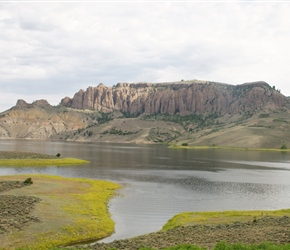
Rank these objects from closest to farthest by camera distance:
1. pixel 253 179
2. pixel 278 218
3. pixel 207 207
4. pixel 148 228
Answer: pixel 148 228, pixel 278 218, pixel 207 207, pixel 253 179

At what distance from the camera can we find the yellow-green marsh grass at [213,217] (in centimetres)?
5191

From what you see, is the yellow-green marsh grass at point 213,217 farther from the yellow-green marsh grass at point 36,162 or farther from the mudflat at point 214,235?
the yellow-green marsh grass at point 36,162

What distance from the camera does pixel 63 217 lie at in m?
51.7

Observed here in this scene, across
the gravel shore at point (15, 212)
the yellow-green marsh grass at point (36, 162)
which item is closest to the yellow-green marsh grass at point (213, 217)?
the gravel shore at point (15, 212)

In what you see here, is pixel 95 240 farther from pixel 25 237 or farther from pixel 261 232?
pixel 261 232

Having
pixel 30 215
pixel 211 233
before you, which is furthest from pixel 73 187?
pixel 211 233

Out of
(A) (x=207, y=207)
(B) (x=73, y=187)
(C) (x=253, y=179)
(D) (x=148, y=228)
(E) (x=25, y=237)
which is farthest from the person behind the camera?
(C) (x=253, y=179)

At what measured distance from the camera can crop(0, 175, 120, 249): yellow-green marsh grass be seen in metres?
42.0

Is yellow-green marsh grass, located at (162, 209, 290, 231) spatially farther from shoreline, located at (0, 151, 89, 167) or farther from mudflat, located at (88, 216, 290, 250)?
shoreline, located at (0, 151, 89, 167)

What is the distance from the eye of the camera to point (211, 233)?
4369cm

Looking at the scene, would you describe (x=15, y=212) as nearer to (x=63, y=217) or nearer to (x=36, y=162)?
(x=63, y=217)

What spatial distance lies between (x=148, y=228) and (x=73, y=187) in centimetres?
3626

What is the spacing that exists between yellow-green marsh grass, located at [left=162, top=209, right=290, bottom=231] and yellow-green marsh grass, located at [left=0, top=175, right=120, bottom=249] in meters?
9.83

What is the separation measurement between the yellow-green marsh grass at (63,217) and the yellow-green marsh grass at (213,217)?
9.83m
